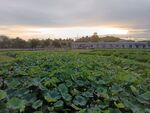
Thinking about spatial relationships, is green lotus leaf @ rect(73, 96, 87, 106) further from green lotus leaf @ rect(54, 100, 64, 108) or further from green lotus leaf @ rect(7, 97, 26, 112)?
green lotus leaf @ rect(7, 97, 26, 112)

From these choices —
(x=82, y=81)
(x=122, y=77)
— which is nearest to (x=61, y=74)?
(x=82, y=81)

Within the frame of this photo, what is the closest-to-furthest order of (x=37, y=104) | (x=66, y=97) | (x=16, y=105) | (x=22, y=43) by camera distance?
(x=16, y=105) → (x=37, y=104) → (x=66, y=97) → (x=22, y=43)

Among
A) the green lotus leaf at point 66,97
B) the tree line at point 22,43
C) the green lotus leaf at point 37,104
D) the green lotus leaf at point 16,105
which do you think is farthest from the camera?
the tree line at point 22,43

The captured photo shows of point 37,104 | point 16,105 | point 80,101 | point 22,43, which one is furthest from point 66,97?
point 22,43

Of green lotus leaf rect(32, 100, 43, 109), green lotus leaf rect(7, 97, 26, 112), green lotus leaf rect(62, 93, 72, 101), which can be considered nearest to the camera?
green lotus leaf rect(7, 97, 26, 112)

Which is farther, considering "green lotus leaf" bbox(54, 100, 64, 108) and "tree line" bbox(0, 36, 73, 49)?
"tree line" bbox(0, 36, 73, 49)

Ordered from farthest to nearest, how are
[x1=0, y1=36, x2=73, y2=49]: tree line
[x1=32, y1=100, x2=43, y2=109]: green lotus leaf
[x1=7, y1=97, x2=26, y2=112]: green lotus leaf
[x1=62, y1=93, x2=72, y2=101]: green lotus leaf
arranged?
[x1=0, y1=36, x2=73, y2=49]: tree line, [x1=62, y1=93, x2=72, y2=101]: green lotus leaf, [x1=32, y1=100, x2=43, y2=109]: green lotus leaf, [x1=7, y1=97, x2=26, y2=112]: green lotus leaf

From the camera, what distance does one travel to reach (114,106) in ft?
8.83

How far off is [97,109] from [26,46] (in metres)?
106

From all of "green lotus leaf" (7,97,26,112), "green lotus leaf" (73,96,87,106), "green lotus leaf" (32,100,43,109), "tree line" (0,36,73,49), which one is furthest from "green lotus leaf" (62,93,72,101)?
"tree line" (0,36,73,49)

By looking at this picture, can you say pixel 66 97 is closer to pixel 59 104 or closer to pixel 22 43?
pixel 59 104

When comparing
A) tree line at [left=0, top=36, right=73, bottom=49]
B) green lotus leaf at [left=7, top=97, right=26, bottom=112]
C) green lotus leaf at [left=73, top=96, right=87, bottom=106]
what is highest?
green lotus leaf at [left=7, top=97, right=26, bottom=112]

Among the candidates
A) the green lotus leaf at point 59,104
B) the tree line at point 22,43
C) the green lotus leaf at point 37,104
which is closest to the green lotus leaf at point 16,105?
the green lotus leaf at point 37,104

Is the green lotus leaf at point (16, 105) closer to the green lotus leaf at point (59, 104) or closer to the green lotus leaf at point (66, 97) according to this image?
the green lotus leaf at point (59, 104)
